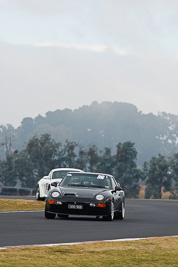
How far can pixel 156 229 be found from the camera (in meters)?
18.3

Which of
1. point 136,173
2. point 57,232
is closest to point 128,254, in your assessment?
point 57,232

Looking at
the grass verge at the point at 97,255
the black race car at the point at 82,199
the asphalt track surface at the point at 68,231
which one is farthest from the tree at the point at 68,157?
the grass verge at the point at 97,255

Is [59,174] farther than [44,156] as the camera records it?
No

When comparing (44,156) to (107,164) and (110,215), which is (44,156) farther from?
(110,215)

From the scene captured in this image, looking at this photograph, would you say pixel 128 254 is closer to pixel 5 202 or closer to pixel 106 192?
pixel 106 192

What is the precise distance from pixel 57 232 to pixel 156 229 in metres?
3.21

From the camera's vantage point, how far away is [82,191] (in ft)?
69.4

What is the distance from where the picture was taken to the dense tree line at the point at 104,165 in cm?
9006

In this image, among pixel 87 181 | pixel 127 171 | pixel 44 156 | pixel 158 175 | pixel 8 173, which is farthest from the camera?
pixel 44 156

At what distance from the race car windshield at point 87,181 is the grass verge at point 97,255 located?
27.3 feet

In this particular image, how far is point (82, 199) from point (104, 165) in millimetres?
75282

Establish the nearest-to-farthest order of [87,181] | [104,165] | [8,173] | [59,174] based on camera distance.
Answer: [87,181]
[59,174]
[104,165]
[8,173]

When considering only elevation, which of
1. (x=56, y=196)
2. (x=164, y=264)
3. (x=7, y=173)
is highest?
(x=7, y=173)

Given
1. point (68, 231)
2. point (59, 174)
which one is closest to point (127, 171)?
point (59, 174)
